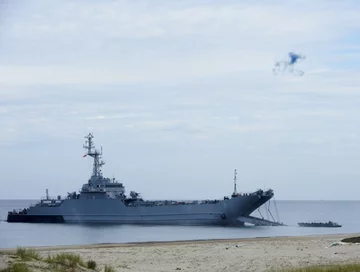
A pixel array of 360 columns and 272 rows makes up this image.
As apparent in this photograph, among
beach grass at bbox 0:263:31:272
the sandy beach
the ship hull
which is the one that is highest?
the ship hull

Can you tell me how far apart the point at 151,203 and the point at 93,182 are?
22.8 feet

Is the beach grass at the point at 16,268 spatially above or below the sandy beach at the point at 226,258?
above

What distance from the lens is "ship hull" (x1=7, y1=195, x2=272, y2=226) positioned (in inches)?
2773

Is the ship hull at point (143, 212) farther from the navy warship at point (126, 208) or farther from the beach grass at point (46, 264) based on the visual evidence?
the beach grass at point (46, 264)

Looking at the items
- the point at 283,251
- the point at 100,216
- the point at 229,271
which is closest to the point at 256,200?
the point at 100,216

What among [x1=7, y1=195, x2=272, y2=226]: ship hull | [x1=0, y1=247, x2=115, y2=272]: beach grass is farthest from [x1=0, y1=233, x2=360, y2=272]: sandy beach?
[x1=7, y1=195, x2=272, y2=226]: ship hull

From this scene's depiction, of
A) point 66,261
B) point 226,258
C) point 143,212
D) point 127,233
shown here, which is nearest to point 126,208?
point 143,212

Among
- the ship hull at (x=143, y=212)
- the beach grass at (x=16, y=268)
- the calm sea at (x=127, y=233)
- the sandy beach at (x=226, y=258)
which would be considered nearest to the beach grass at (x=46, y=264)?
the beach grass at (x=16, y=268)

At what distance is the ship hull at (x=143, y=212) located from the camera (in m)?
70.4

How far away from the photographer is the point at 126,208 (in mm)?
75188

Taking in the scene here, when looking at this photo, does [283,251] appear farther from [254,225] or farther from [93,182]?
[93,182]

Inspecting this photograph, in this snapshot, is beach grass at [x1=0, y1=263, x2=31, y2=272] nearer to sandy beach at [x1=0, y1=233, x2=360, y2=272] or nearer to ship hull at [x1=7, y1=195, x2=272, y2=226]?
sandy beach at [x1=0, y1=233, x2=360, y2=272]

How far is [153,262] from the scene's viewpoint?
24.0 metres

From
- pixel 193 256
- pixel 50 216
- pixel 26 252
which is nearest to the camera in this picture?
pixel 26 252
